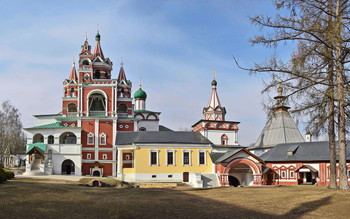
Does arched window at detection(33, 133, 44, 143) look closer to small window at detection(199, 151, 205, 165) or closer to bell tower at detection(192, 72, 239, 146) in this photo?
bell tower at detection(192, 72, 239, 146)

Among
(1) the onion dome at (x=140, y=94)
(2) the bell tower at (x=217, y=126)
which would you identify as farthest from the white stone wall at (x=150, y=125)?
(2) the bell tower at (x=217, y=126)

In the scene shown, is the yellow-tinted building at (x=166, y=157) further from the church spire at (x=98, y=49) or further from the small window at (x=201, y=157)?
the church spire at (x=98, y=49)

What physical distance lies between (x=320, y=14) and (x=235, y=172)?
74.0ft

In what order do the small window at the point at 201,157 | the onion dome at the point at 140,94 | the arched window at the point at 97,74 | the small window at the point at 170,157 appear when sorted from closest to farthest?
the small window at the point at 170,157, the small window at the point at 201,157, the arched window at the point at 97,74, the onion dome at the point at 140,94

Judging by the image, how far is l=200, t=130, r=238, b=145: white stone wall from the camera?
152ft

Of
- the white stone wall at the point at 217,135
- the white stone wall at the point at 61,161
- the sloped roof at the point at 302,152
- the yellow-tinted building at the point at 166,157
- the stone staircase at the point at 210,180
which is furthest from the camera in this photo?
the white stone wall at the point at 217,135

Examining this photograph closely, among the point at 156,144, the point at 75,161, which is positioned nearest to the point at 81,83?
the point at 75,161

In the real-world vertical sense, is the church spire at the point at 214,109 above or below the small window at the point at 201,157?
above

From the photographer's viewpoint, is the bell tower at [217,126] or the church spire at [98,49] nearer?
the bell tower at [217,126]

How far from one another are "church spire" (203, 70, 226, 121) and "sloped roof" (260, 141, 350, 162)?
968 centimetres

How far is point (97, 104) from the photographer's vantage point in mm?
48688

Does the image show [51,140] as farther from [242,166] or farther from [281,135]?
[281,135]

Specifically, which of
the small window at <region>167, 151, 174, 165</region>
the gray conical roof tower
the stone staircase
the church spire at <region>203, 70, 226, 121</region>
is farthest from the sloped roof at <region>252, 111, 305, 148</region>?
the small window at <region>167, 151, 174, 165</region>

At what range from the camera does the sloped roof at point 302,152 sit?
37250mm
